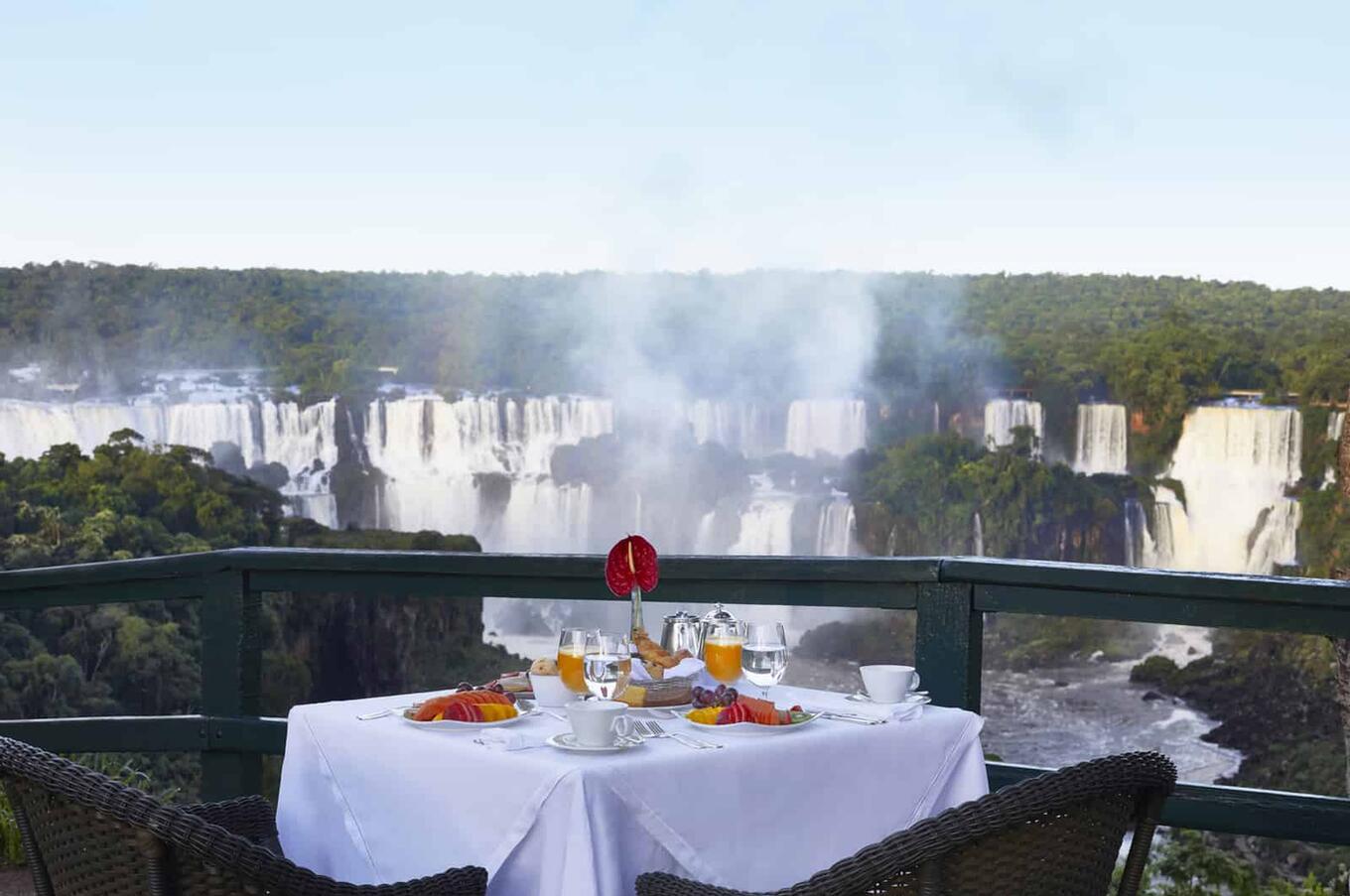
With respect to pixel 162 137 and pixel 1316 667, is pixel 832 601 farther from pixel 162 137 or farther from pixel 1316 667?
pixel 162 137

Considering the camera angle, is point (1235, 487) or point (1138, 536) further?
point (1138, 536)

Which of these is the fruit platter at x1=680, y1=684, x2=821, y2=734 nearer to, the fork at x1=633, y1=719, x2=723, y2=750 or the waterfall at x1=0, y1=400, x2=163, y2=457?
the fork at x1=633, y1=719, x2=723, y2=750

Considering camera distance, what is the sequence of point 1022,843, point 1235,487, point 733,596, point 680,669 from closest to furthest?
point 1022,843 < point 680,669 < point 733,596 < point 1235,487

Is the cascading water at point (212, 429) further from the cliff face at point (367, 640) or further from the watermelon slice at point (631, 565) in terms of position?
the watermelon slice at point (631, 565)

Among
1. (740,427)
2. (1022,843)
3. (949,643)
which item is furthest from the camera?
(740,427)

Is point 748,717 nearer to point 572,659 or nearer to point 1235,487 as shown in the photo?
point 572,659

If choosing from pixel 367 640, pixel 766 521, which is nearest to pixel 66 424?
pixel 367 640

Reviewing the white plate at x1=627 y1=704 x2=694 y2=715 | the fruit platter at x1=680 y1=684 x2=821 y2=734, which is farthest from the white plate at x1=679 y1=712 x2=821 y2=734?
the white plate at x1=627 y1=704 x2=694 y2=715

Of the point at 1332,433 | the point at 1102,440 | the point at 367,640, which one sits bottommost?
the point at 367,640
